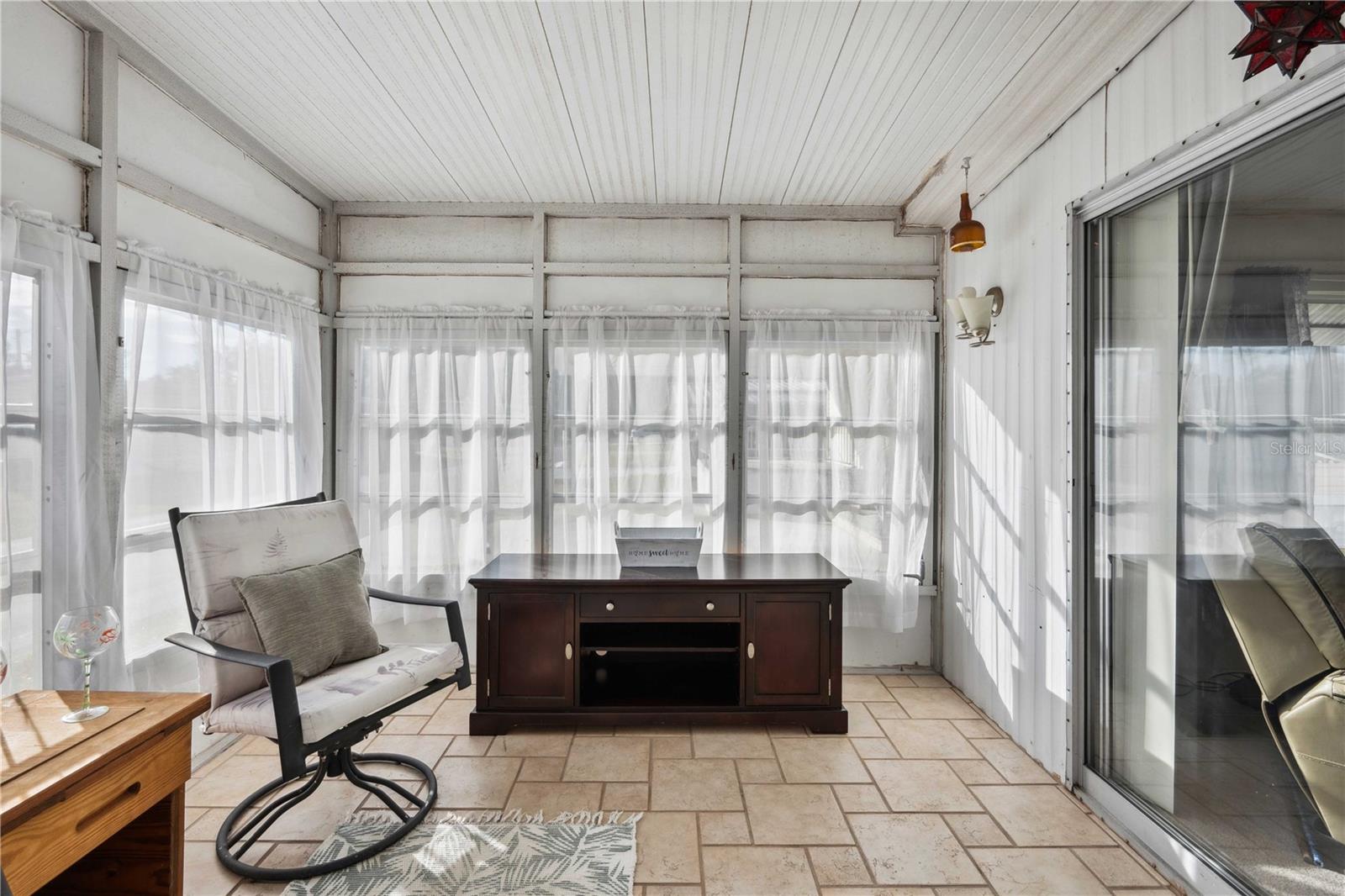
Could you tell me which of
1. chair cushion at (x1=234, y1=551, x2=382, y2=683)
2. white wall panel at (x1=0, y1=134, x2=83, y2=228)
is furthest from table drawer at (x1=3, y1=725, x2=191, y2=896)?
white wall panel at (x1=0, y1=134, x2=83, y2=228)

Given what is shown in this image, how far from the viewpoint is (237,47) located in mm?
2285

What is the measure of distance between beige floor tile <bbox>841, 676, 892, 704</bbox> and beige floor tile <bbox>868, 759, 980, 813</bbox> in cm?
67

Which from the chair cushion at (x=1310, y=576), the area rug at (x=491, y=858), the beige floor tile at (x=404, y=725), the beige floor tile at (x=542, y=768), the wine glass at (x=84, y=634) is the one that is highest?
the chair cushion at (x=1310, y=576)

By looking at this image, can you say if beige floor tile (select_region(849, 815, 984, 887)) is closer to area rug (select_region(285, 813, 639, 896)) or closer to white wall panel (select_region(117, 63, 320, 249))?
area rug (select_region(285, 813, 639, 896))

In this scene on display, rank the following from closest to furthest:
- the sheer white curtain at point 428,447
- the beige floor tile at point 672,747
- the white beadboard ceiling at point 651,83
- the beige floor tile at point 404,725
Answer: the white beadboard ceiling at point 651,83 < the beige floor tile at point 672,747 < the beige floor tile at point 404,725 < the sheer white curtain at point 428,447

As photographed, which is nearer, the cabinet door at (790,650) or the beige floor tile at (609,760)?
the beige floor tile at (609,760)

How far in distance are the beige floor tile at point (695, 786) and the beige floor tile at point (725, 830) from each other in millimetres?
37

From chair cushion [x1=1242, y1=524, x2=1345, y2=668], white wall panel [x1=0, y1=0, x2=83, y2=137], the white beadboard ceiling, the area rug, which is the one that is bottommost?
the area rug

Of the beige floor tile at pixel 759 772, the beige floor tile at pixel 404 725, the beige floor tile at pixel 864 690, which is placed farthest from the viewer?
the beige floor tile at pixel 864 690

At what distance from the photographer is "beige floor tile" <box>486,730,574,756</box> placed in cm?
279

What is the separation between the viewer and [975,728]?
3.06m

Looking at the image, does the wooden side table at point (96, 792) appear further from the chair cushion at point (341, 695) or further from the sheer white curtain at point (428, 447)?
the sheer white curtain at point (428, 447)

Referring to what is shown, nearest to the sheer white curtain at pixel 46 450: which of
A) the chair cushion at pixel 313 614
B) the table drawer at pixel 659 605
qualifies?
the chair cushion at pixel 313 614

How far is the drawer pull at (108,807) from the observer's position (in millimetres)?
1342
